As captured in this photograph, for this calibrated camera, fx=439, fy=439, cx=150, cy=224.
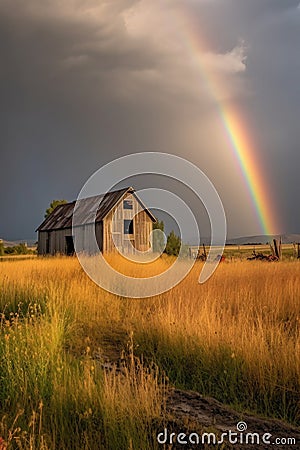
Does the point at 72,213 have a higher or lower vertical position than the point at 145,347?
higher

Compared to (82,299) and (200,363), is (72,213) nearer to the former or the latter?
(82,299)

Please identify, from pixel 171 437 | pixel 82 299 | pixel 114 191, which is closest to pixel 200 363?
pixel 171 437

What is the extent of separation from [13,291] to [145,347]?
4.00 metres

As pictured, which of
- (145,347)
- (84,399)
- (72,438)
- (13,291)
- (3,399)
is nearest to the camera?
(72,438)

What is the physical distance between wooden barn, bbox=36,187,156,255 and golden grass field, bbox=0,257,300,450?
17.7m

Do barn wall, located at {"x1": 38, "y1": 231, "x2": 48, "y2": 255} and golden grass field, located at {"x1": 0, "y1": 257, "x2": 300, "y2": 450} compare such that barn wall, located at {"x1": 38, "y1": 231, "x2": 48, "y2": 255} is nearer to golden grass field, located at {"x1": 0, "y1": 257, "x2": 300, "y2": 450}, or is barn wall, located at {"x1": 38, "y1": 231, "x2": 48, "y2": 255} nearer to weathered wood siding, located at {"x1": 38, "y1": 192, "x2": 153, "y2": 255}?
weathered wood siding, located at {"x1": 38, "y1": 192, "x2": 153, "y2": 255}

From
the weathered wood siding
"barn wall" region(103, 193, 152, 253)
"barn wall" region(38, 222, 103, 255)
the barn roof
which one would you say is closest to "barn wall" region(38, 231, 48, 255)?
"barn wall" region(38, 222, 103, 255)

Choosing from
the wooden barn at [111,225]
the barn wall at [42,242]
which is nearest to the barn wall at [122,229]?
the wooden barn at [111,225]

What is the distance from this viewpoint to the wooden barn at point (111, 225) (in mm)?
27281

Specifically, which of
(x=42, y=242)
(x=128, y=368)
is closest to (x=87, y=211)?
(x=42, y=242)

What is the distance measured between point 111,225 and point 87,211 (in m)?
3.39

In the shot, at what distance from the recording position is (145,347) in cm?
656

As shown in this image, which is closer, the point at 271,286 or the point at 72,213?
the point at 271,286

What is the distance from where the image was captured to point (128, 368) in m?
5.57
